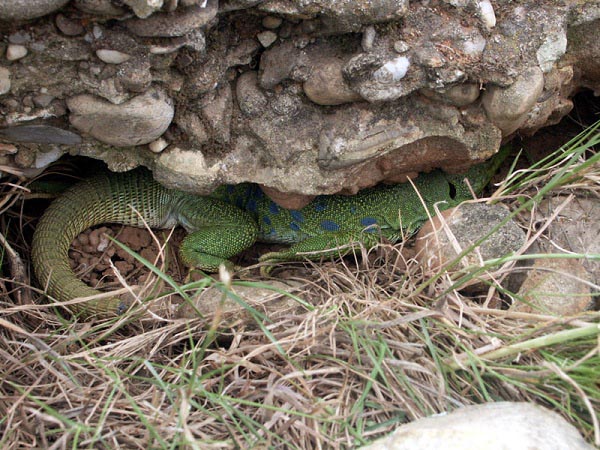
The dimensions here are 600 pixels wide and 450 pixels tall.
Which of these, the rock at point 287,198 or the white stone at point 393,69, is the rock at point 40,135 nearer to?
the rock at point 287,198

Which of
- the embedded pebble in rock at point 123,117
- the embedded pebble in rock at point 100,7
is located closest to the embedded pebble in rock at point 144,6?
the embedded pebble in rock at point 100,7

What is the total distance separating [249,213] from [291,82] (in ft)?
3.65

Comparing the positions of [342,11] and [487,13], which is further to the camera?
[487,13]

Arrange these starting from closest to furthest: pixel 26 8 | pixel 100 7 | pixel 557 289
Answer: pixel 26 8
pixel 100 7
pixel 557 289

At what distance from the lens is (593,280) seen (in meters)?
2.36

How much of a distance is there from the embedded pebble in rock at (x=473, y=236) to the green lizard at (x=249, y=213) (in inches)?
13.5

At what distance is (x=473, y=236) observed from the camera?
245 centimetres

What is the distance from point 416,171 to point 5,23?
6.03ft

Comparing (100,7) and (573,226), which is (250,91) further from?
(573,226)

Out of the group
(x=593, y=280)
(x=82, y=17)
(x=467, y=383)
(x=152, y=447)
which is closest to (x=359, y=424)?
(x=467, y=383)

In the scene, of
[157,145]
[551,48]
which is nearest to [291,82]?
[157,145]

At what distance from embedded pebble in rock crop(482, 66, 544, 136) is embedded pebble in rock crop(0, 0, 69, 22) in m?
1.62

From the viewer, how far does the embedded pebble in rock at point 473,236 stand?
2.36m

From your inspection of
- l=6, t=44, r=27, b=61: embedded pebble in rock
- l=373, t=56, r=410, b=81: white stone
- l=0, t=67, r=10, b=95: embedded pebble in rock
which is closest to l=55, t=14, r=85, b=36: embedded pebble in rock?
l=6, t=44, r=27, b=61: embedded pebble in rock
